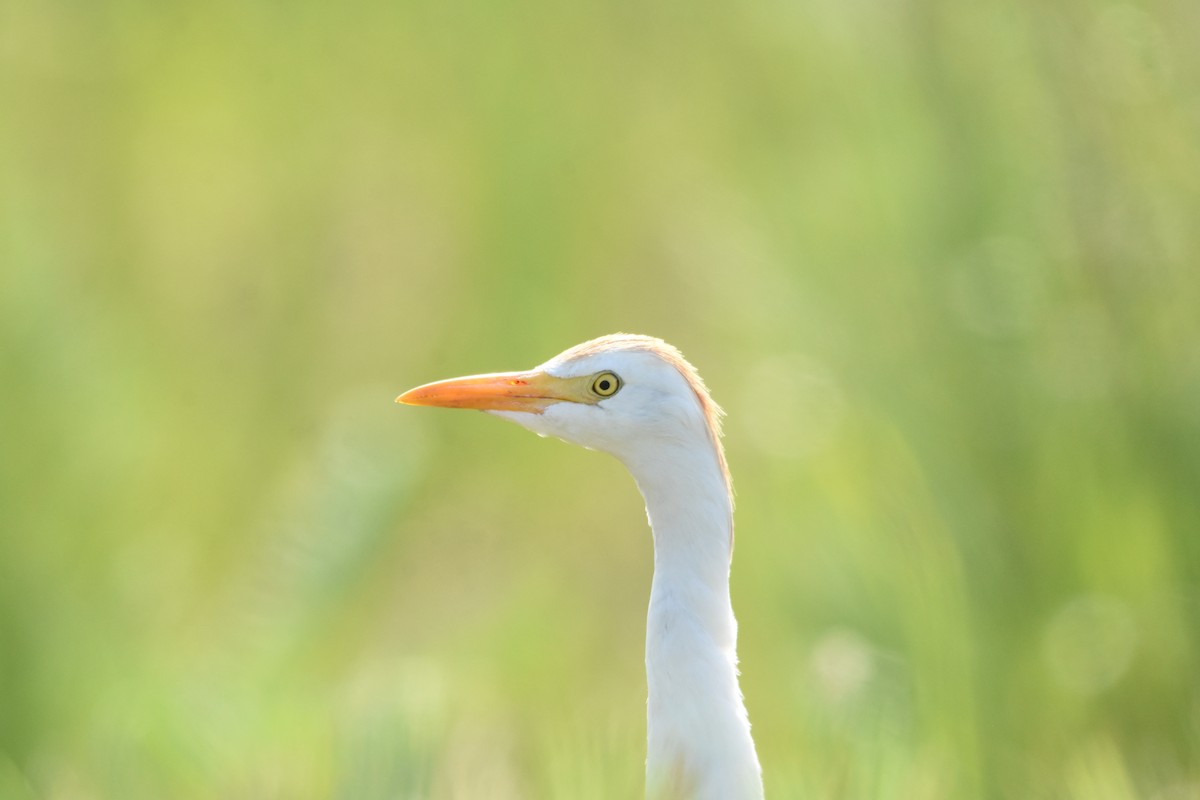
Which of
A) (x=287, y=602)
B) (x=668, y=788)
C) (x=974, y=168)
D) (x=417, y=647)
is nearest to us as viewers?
(x=668, y=788)

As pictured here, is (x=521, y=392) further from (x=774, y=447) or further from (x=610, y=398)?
(x=774, y=447)

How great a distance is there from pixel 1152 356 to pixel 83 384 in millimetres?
1036

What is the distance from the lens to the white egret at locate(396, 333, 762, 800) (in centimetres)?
129

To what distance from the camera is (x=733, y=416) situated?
3.00 meters

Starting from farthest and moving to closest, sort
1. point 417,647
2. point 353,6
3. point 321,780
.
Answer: point 353,6
point 417,647
point 321,780

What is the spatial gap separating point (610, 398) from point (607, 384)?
0.02 m

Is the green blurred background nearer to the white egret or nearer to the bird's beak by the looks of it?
the white egret

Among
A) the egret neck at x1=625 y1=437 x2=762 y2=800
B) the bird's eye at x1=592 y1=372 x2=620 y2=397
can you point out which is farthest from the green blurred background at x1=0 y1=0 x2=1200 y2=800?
the bird's eye at x1=592 y1=372 x2=620 y2=397

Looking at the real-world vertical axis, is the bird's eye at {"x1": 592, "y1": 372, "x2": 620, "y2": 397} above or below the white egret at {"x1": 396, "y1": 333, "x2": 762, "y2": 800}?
above

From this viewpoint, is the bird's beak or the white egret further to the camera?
the bird's beak

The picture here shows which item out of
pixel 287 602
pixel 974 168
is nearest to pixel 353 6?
pixel 287 602

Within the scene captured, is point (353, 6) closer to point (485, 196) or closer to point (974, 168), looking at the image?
point (485, 196)

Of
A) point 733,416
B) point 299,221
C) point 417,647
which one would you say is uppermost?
point 299,221

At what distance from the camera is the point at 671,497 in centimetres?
138
